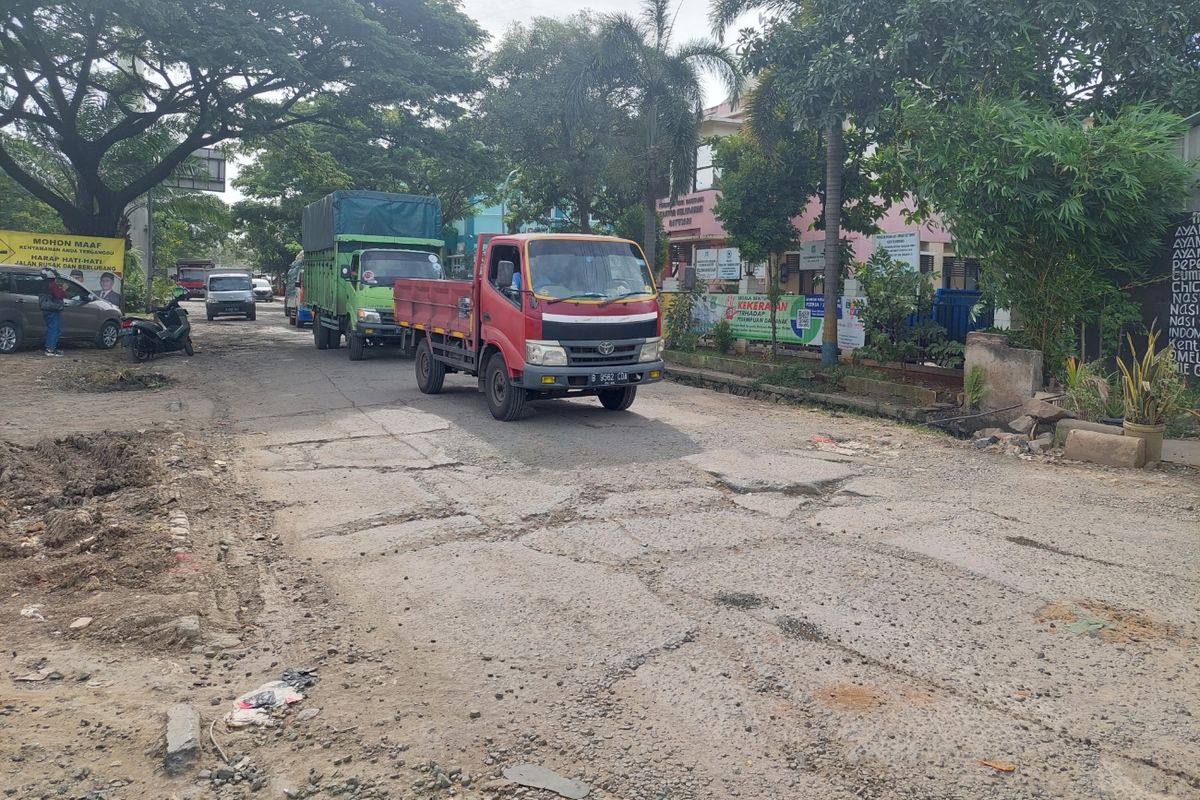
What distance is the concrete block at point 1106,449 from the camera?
9211 mm

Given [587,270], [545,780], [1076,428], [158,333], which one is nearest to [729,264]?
[587,270]

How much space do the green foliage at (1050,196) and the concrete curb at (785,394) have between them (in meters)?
1.77

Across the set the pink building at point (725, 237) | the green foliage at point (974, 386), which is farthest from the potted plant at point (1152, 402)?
the pink building at point (725, 237)

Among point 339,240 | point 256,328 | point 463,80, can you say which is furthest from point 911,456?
point 256,328

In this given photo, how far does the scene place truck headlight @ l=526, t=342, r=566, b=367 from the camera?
10.3 meters

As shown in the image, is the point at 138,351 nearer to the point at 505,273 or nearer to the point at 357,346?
the point at 357,346

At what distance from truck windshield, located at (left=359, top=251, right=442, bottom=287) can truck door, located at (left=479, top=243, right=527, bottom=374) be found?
6.78 metres

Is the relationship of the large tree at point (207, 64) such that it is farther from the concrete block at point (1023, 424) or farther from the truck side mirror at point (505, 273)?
the concrete block at point (1023, 424)

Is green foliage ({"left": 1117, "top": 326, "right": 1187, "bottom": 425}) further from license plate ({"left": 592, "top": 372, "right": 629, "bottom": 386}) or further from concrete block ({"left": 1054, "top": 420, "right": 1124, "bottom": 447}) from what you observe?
license plate ({"left": 592, "top": 372, "right": 629, "bottom": 386})

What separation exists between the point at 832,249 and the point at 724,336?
399 cm

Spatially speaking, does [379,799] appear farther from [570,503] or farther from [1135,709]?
[570,503]

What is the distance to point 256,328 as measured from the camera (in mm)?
30469

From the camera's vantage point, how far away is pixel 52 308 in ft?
59.9

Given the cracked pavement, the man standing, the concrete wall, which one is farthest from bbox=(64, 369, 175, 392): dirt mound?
the concrete wall
